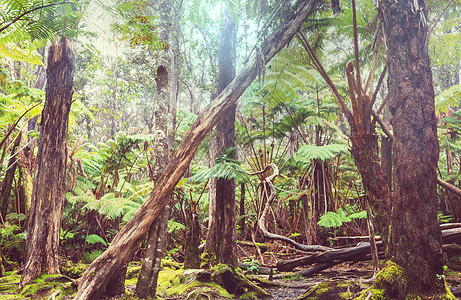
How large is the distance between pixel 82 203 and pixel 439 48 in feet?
26.0

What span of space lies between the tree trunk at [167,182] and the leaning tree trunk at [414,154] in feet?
3.55

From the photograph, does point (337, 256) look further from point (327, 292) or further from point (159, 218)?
point (159, 218)

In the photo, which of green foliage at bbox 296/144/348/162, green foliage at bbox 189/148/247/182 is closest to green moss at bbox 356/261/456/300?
green foliage at bbox 189/148/247/182

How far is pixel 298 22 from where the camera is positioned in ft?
10.8

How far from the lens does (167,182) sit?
288 centimetres

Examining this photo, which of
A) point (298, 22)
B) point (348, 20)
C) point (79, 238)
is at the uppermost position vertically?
point (348, 20)

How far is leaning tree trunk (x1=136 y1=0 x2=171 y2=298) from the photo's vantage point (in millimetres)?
2914

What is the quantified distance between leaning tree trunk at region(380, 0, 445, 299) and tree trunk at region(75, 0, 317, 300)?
1.08m

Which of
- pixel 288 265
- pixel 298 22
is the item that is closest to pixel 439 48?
pixel 298 22

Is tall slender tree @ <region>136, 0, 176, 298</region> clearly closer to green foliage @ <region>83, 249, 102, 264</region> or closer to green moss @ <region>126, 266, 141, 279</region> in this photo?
green moss @ <region>126, 266, 141, 279</region>

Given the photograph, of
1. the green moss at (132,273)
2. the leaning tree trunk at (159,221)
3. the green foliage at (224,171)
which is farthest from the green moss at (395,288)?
the green moss at (132,273)

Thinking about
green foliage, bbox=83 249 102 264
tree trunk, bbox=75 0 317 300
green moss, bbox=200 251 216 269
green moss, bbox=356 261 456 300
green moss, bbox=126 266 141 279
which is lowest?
green moss, bbox=126 266 141 279

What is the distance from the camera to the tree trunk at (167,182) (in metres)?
2.57

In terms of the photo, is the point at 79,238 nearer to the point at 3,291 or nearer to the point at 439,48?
the point at 3,291
